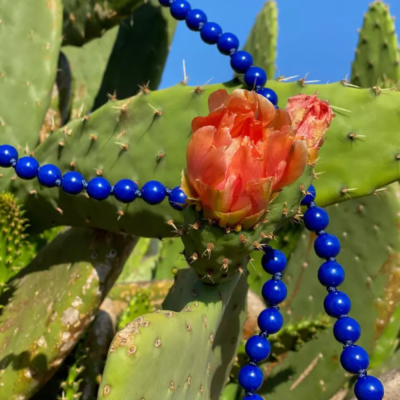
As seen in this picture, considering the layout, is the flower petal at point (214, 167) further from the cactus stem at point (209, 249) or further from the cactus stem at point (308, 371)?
the cactus stem at point (308, 371)

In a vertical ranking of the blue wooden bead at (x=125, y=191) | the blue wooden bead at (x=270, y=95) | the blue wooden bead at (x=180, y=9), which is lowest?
the blue wooden bead at (x=125, y=191)

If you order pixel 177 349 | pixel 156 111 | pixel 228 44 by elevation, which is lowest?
pixel 177 349

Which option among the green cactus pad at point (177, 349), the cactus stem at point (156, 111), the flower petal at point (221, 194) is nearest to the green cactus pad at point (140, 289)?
the green cactus pad at point (177, 349)

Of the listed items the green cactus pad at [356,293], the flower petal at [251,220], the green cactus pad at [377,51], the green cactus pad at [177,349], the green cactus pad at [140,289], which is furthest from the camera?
the green cactus pad at [377,51]

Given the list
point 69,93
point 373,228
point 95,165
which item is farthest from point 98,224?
point 69,93

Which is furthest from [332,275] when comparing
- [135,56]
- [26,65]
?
[135,56]

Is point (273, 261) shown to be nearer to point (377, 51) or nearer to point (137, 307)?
point (137, 307)

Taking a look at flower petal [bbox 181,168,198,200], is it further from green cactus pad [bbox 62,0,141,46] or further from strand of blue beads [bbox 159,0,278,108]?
green cactus pad [bbox 62,0,141,46]
